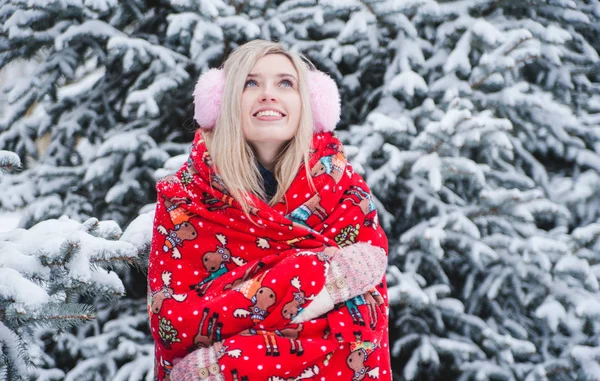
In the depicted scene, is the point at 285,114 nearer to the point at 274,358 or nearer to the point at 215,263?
the point at 215,263

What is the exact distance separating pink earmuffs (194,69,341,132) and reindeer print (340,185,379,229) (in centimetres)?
28

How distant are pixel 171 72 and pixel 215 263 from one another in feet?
5.72

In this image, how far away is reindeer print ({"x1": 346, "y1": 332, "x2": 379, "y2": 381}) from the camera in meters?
1.59

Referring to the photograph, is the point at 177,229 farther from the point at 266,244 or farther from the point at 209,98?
the point at 209,98

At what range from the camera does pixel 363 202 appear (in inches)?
71.2

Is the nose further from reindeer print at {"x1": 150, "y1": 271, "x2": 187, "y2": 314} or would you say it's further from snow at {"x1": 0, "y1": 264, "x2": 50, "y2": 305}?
snow at {"x1": 0, "y1": 264, "x2": 50, "y2": 305}

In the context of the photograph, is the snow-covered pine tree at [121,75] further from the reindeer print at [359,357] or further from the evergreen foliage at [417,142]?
the reindeer print at [359,357]

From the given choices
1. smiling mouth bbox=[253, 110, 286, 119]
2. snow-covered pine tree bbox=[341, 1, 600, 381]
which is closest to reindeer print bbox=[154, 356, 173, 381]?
smiling mouth bbox=[253, 110, 286, 119]

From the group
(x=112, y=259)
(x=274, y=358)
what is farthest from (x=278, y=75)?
(x=274, y=358)

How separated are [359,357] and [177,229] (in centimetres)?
71

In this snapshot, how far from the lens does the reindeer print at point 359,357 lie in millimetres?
1588

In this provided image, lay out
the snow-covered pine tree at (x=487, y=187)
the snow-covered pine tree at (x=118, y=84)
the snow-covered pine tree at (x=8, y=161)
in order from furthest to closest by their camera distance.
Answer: the snow-covered pine tree at (x=118, y=84), the snow-covered pine tree at (x=487, y=187), the snow-covered pine tree at (x=8, y=161)

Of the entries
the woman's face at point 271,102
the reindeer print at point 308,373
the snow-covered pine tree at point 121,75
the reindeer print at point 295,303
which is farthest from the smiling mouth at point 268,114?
the snow-covered pine tree at point 121,75

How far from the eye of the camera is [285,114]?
183 cm
